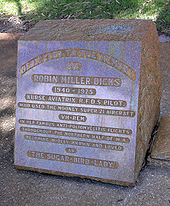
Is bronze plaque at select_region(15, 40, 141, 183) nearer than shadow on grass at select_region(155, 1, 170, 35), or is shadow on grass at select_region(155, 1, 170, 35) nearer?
bronze plaque at select_region(15, 40, 141, 183)

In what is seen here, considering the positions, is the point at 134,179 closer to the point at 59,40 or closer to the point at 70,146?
the point at 70,146

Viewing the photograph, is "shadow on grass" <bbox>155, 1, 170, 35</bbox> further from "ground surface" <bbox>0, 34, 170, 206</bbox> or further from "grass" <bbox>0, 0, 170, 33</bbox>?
"ground surface" <bbox>0, 34, 170, 206</bbox>

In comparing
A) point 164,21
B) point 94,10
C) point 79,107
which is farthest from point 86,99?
point 94,10

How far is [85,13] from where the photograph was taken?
5.52 metres

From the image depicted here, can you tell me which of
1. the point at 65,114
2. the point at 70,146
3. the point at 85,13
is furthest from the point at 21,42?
the point at 85,13

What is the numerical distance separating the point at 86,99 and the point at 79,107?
3.1 inches

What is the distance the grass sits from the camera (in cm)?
522

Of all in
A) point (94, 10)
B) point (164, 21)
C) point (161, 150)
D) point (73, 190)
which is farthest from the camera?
point (94, 10)

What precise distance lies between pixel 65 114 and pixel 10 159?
2.28 ft

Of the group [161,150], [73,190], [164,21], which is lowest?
[73,190]

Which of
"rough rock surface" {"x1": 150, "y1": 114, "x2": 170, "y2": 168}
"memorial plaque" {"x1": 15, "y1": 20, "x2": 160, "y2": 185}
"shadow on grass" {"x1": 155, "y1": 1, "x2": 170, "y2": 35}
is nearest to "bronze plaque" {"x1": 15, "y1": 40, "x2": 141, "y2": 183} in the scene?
"memorial plaque" {"x1": 15, "y1": 20, "x2": 160, "y2": 185}

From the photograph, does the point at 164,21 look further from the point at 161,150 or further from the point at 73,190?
the point at 73,190

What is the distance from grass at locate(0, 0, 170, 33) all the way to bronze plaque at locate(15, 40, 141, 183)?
341 cm

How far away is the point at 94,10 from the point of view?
554 cm
